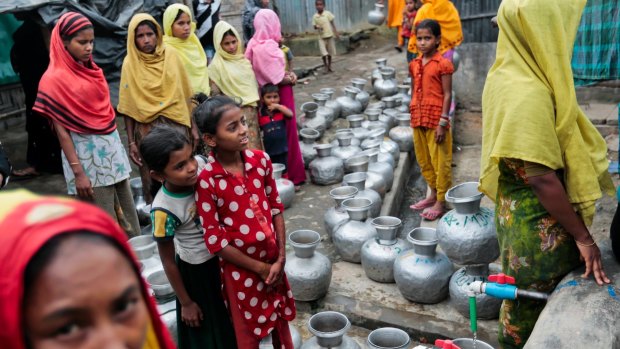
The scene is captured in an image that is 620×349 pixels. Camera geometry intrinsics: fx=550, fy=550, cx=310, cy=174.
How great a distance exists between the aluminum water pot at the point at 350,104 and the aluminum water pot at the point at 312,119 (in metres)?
0.91

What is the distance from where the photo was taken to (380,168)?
554 centimetres

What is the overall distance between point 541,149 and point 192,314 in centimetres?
165

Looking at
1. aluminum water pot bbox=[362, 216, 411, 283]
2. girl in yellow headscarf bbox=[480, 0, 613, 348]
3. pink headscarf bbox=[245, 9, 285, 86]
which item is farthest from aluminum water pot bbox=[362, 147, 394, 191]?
girl in yellow headscarf bbox=[480, 0, 613, 348]

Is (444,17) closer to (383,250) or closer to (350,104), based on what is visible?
(350,104)

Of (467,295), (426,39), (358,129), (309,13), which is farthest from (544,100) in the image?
(309,13)

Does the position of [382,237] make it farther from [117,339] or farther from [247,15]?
[247,15]

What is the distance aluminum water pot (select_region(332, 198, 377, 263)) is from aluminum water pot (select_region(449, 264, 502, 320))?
0.81 m

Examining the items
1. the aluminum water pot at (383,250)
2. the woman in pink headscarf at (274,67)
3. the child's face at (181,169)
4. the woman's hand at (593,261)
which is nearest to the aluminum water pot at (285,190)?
the woman in pink headscarf at (274,67)

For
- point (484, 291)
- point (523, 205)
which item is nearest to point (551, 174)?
point (523, 205)

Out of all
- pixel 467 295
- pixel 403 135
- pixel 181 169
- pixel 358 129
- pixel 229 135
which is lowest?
pixel 467 295

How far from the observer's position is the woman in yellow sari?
4.39 meters

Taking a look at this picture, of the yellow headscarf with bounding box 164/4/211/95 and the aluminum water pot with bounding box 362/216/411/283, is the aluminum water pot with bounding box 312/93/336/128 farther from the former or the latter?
the aluminum water pot with bounding box 362/216/411/283

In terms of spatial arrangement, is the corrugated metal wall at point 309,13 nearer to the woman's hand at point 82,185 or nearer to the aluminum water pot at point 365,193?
the aluminum water pot at point 365,193

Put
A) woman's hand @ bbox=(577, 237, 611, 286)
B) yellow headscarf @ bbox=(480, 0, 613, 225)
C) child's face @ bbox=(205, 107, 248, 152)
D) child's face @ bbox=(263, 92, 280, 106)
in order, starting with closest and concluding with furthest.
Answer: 1. yellow headscarf @ bbox=(480, 0, 613, 225)
2. woman's hand @ bbox=(577, 237, 611, 286)
3. child's face @ bbox=(205, 107, 248, 152)
4. child's face @ bbox=(263, 92, 280, 106)
